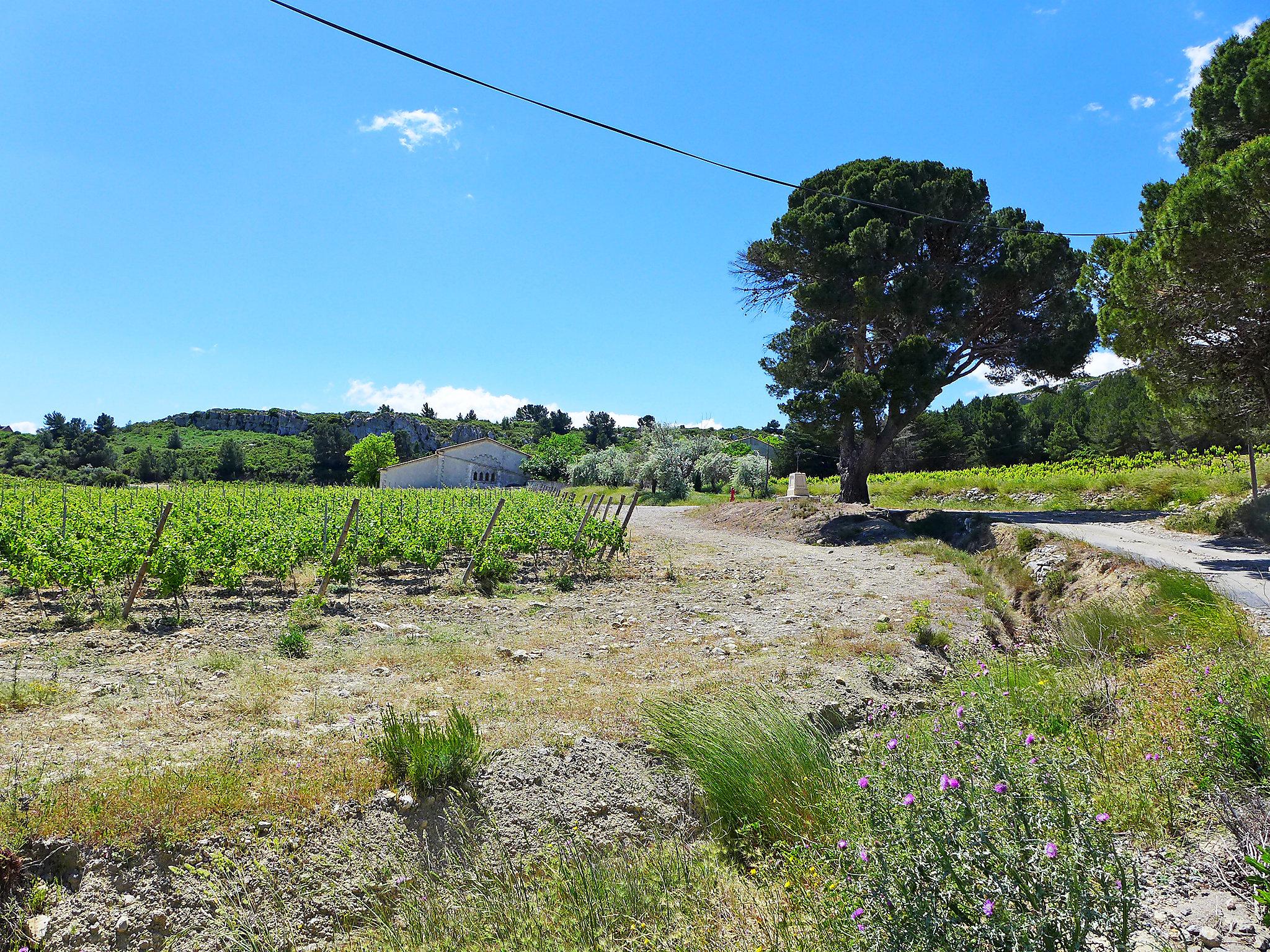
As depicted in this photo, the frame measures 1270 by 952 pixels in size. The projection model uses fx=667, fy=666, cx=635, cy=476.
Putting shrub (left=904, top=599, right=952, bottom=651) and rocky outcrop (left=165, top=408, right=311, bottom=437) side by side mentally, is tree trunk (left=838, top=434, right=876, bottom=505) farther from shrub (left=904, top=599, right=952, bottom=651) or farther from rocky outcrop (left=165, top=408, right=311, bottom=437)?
rocky outcrop (left=165, top=408, right=311, bottom=437)

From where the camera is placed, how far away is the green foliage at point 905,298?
63.6ft

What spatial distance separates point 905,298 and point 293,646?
18015mm

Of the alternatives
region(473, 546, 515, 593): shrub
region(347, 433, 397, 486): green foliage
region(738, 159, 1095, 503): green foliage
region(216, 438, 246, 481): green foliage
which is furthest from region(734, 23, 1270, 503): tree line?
region(347, 433, 397, 486): green foliage

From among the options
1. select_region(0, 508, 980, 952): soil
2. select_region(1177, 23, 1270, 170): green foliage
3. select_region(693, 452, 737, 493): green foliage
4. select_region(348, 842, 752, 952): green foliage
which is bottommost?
select_region(348, 842, 752, 952): green foliage

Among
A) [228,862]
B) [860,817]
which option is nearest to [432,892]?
[228,862]

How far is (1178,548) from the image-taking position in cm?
1104

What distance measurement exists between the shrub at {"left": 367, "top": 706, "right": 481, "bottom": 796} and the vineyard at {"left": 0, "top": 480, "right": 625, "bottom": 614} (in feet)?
21.0

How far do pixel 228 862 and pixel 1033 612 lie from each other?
10.3 metres

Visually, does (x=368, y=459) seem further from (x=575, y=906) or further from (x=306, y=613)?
(x=575, y=906)

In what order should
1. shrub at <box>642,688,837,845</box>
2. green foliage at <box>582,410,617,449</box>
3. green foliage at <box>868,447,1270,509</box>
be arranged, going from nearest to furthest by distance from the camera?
shrub at <box>642,688,837,845</box> < green foliage at <box>868,447,1270,509</box> < green foliage at <box>582,410,617,449</box>

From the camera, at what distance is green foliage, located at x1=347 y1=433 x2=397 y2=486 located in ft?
258

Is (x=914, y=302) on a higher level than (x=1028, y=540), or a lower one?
higher

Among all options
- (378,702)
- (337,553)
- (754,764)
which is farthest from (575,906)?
(337,553)

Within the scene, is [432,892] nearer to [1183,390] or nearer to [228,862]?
[228,862]
